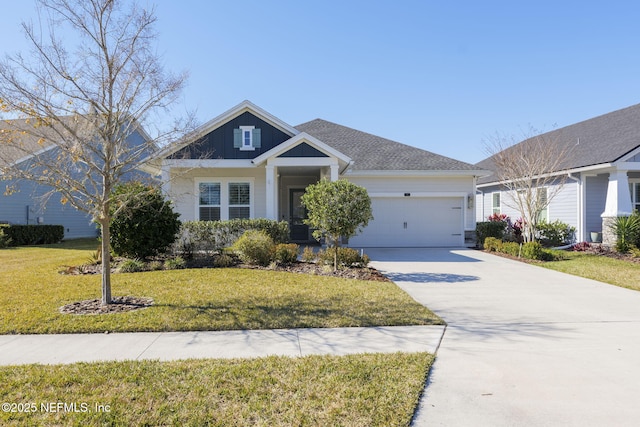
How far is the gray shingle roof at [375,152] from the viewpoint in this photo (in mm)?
16469

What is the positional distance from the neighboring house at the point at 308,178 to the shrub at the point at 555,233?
304 centimetres

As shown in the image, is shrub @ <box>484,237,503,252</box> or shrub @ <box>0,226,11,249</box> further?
Answer: shrub @ <box>0,226,11,249</box>

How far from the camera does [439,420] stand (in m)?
3.04

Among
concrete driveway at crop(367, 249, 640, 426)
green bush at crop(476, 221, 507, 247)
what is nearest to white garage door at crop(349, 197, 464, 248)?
green bush at crop(476, 221, 507, 247)

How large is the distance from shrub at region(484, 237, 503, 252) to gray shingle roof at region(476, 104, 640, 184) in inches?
164

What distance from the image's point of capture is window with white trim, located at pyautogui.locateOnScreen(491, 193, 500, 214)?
2108 centimetres

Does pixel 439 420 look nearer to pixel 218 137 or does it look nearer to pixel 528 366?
pixel 528 366

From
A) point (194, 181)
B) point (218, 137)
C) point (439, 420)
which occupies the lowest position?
point (439, 420)

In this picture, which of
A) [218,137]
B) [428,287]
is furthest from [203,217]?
[428,287]

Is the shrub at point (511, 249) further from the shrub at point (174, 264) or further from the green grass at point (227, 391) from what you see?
the shrub at point (174, 264)

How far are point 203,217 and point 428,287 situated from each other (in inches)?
386

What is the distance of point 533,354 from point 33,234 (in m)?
21.1

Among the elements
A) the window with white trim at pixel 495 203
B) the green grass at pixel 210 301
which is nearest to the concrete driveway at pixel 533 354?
the green grass at pixel 210 301

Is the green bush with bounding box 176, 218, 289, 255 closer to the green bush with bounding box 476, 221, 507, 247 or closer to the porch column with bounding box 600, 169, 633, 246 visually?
the green bush with bounding box 476, 221, 507, 247
